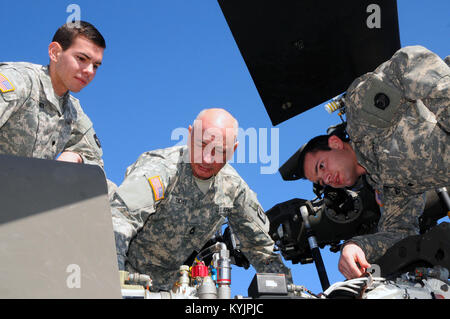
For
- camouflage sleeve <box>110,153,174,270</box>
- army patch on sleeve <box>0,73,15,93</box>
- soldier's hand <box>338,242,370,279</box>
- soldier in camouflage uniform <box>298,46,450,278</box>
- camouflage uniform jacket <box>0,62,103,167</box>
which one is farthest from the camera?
camouflage uniform jacket <box>0,62,103,167</box>

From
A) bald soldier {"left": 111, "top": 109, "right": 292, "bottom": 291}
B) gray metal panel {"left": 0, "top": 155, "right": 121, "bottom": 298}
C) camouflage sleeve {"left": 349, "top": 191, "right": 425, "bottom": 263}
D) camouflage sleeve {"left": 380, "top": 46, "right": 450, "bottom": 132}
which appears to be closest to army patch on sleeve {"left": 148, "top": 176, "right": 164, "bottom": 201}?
bald soldier {"left": 111, "top": 109, "right": 292, "bottom": 291}

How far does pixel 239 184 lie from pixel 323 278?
1282 mm

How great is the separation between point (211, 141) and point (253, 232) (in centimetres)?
85

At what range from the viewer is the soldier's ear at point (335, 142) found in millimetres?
3900

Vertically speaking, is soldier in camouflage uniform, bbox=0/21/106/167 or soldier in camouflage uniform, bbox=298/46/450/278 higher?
soldier in camouflage uniform, bbox=0/21/106/167

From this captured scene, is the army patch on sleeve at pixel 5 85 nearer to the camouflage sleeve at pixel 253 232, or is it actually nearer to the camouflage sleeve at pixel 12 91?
the camouflage sleeve at pixel 12 91

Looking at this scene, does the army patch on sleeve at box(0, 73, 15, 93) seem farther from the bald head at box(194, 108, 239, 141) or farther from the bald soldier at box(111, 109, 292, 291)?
the bald head at box(194, 108, 239, 141)

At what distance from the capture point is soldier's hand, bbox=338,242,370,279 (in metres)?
2.59

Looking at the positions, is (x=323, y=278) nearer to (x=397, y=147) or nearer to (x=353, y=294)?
(x=397, y=147)

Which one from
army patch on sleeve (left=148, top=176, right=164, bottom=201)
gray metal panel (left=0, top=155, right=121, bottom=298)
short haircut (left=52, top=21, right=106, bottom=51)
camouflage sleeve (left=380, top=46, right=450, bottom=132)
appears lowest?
gray metal panel (left=0, top=155, right=121, bottom=298)

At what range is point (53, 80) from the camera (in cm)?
348

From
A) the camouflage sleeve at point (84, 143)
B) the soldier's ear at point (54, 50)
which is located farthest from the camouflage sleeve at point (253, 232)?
the soldier's ear at point (54, 50)

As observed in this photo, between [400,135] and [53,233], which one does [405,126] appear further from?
[53,233]

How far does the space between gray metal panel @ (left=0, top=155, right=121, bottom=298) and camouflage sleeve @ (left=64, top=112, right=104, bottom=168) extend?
2.65 meters
